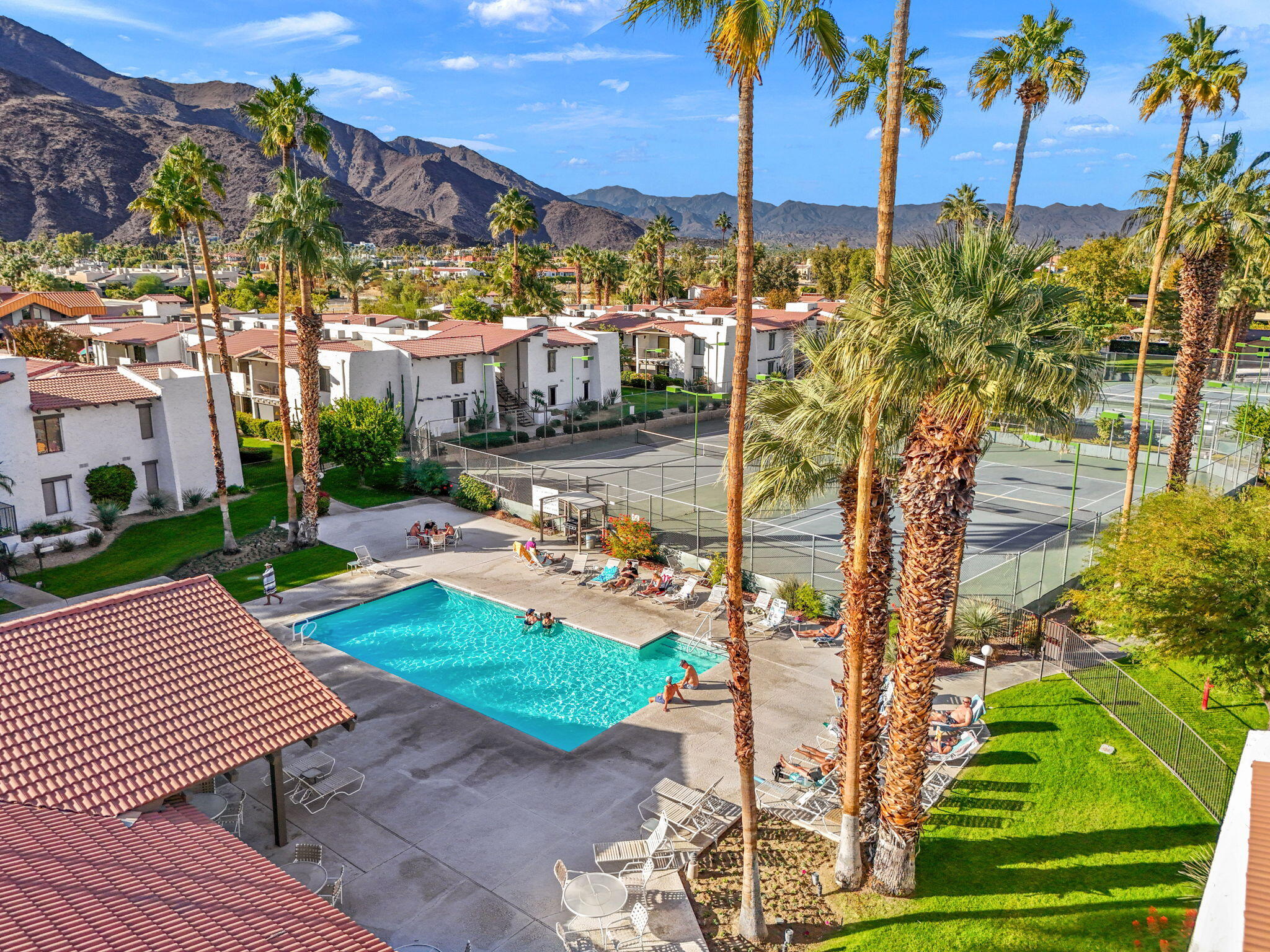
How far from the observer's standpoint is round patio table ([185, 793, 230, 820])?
1363cm

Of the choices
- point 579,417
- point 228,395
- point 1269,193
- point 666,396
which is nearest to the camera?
point 1269,193

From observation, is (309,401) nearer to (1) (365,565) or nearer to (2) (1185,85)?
(1) (365,565)

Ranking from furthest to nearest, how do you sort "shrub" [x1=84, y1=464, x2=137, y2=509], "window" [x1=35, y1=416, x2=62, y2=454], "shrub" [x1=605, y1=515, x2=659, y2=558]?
"shrub" [x1=84, y1=464, x2=137, y2=509], "window" [x1=35, y1=416, x2=62, y2=454], "shrub" [x1=605, y1=515, x2=659, y2=558]

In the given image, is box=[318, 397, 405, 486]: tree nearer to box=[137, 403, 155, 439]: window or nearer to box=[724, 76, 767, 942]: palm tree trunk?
box=[137, 403, 155, 439]: window

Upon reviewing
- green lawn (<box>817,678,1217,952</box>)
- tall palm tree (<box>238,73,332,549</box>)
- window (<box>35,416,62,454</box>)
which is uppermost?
tall palm tree (<box>238,73,332,549</box>)

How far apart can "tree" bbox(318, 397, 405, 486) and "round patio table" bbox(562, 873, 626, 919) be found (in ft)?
85.4

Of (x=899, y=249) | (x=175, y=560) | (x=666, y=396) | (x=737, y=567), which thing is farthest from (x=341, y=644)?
(x=666, y=396)

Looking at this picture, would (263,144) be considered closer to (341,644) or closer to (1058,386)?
(341,644)

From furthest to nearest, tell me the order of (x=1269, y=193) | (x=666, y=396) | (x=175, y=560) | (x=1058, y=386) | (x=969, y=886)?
(x=666, y=396) < (x=175, y=560) < (x=1269, y=193) < (x=969, y=886) < (x=1058, y=386)

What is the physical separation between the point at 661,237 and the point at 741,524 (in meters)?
85.0

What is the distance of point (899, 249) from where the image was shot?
38.2ft

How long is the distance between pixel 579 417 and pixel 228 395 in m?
21.8

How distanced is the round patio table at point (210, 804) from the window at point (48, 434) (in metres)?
21.5

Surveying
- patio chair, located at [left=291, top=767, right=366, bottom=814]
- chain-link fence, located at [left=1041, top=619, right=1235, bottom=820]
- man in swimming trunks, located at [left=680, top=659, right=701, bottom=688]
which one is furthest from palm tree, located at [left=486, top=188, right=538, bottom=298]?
patio chair, located at [left=291, top=767, right=366, bottom=814]
